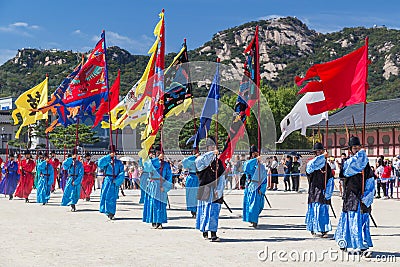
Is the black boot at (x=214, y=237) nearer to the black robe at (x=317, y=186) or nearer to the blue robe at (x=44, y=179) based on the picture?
the black robe at (x=317, y=186)

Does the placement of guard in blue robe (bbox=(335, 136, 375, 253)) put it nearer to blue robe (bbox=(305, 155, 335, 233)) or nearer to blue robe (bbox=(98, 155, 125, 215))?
blue robe (bbox=(305, 155, 335, 233))

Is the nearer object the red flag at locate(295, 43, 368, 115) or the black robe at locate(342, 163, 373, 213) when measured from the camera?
the black robe at locate(342, 163, 373, 213)

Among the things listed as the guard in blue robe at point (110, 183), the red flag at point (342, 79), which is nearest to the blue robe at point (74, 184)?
the guard in blue robe at point (110, 183)

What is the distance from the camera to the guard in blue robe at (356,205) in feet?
28.7

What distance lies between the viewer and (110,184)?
13.9 m

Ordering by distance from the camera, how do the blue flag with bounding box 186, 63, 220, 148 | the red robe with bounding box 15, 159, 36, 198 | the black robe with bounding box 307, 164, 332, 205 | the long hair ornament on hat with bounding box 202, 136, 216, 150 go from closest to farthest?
the black robe with bounding box 307, 164, 332, 205
the long hair ornament on hat with bounding box 202, 136, 216, 150
the blue flag with bounding box 186, 63, 220, 148
the red robe with bounding box 15, 159, 36, 198

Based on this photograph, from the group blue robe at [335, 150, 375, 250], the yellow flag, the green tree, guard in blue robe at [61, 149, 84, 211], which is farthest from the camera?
the green tree

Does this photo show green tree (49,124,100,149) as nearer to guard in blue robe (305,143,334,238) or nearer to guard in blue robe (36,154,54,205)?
guard in blue robe (36,154,54,205)

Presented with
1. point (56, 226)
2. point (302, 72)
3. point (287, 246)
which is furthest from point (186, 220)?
point (302, 72)

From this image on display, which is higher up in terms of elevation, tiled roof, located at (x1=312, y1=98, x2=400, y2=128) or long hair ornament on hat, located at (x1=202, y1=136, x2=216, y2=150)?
tiled roof, located at (x1=312, y1=98, x2=400, y2=128)

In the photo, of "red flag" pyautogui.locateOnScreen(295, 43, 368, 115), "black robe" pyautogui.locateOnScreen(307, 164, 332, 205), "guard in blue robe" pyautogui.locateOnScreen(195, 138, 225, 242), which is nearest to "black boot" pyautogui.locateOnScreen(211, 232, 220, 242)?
"guard in blue robe" pyautogui.locateOnScreen(195, 138, 225, 242)

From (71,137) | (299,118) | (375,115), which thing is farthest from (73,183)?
(71,137)

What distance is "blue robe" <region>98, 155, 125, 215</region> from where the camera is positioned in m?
13.8

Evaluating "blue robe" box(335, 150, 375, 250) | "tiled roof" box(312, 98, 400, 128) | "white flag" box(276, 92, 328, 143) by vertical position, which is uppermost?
"tiled roof" box(312, 98, 400, 128)
